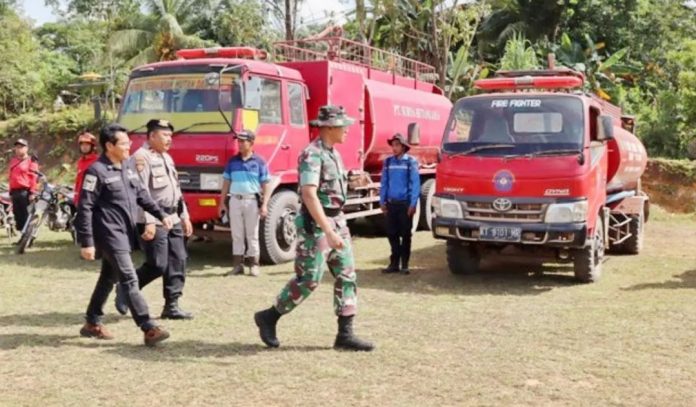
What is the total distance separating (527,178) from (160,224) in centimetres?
385

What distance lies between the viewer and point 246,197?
29.1 ft

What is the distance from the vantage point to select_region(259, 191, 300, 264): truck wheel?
9531 mm

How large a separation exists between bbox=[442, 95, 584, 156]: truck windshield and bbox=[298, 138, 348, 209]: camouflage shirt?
10.8 feet

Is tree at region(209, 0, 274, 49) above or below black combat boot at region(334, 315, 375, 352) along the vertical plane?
above

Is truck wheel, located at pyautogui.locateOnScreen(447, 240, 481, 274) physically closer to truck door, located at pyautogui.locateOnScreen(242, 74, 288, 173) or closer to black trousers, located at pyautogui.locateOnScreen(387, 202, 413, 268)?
black trousers, located at pyautogui.locateOnScreen(387, 202, 413, 268)

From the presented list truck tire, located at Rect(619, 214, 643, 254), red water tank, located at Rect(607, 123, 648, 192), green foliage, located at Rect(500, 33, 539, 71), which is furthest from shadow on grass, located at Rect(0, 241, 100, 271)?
green foliage, located at Rect(500, 33, 539, 71)

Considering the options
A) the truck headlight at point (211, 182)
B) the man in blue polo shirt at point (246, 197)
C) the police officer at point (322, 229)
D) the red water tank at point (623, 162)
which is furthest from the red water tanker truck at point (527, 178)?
the police officer at point (322, 229)

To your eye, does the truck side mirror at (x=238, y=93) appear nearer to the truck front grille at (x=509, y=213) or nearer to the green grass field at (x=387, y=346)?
the green grass field at (x=387, y=346)

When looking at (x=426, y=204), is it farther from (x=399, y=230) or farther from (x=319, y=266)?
(x=319, y=266)

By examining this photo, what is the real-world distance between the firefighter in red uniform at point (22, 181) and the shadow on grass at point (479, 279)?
225 inches

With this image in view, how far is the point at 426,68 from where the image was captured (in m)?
15.1

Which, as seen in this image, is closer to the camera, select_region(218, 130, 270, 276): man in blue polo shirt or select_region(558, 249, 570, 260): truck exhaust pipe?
select_region(558, 249, 570, 260): truck exhaust pipe

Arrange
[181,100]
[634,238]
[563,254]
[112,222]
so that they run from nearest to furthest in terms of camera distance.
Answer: [112,222], [563,254], [181,100], [634,238]

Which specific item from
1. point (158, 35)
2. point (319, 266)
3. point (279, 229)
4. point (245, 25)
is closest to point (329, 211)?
point (319, 266)
